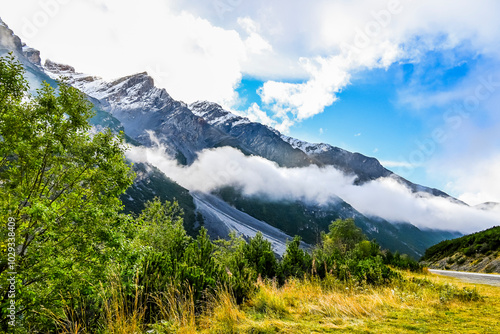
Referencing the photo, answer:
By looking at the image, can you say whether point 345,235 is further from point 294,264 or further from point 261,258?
point 261,258

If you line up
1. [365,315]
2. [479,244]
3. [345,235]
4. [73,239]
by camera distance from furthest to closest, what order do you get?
1. [345,235]
2. [479,244]
3. [73,239]
4. [365,315]

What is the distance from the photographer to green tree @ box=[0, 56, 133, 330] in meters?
8.56

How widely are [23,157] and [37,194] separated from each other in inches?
62.3

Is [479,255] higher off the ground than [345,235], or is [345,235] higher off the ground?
[479,255]

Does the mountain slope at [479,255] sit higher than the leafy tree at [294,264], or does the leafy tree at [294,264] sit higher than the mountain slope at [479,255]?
the mountain slope at [479,255]

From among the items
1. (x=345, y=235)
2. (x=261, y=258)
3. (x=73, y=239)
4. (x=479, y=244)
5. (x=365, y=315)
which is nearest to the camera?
(x=365, y=315)

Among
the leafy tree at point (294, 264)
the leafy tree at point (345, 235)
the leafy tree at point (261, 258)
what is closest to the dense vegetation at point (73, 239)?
the leafy tree at point (294, 264)

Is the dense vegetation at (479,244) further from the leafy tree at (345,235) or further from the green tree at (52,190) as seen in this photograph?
the green tree at (52,190)

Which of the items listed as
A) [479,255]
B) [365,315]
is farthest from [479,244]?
[365,315]

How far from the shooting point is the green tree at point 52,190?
8.56 meters

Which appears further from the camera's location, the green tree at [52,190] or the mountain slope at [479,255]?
the mountain slope at [479,255]

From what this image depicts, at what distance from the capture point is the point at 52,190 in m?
10.5

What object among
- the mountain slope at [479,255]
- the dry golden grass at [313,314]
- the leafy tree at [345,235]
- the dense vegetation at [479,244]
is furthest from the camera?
the leafy tree at [345,235]

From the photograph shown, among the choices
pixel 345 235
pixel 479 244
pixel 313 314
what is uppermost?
pixel 479 244
